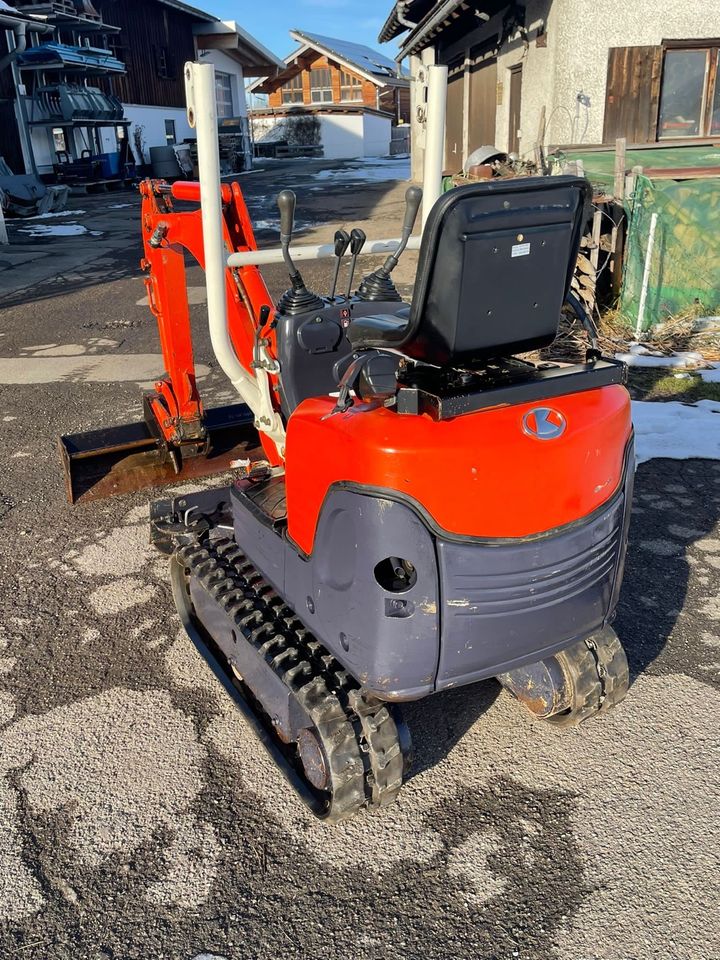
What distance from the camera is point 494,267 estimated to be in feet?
6.67

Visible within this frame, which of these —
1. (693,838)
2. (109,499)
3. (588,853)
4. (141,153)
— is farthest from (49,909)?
(141,153)

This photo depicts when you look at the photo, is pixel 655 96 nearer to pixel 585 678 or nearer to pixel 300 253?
pixel 300 253

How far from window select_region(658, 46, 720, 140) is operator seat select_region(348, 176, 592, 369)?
9.12m

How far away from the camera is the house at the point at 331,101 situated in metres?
43.0

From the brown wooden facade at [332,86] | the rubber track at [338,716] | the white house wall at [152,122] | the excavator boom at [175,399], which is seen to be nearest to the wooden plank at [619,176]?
the excavator boom at [175,399]

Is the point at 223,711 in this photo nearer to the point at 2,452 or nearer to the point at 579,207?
the point at 579,207

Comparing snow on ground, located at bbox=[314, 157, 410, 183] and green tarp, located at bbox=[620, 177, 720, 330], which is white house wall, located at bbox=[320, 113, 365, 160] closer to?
snow on ground, located at bbox=[314, 157, 410, 183]

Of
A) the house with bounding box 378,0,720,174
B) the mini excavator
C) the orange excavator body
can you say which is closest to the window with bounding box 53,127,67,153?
the house with bounding box 378,0,720,174

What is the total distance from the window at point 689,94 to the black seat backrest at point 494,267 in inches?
360

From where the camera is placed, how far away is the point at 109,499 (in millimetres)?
4785

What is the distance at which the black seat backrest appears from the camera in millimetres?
1971

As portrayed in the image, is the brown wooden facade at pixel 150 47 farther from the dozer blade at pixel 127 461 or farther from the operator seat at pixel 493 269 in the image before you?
the operator seat at pixel 493 269

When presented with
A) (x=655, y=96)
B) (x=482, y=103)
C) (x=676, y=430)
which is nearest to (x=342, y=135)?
(x=482, y=103)

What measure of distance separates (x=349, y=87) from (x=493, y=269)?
53011 millimetres
